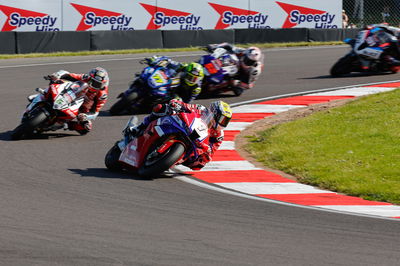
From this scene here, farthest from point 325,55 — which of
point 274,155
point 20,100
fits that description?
point 274,155

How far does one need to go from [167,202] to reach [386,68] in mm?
13137

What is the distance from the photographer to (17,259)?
5.63 metres

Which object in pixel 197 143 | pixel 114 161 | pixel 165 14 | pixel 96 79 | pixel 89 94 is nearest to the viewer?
pixel 197 143

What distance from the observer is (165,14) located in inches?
990

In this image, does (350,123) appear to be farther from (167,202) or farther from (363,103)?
(167,202)

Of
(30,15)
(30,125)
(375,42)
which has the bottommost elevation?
(30,15)

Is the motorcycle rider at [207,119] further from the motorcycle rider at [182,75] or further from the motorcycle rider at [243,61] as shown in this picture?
the motorcycle rider at [243,61]

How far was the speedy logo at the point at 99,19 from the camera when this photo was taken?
23828mm

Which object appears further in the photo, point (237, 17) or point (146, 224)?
point (237, 17)

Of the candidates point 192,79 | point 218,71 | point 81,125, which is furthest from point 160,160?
point 218,71

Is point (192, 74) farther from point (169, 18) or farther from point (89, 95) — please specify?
point (169, 18)

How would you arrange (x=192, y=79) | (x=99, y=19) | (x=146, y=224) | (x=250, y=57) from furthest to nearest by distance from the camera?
(x=99, y=19) < (x=250, y=57) < (x=192, y=79) < (x=146, y=224)

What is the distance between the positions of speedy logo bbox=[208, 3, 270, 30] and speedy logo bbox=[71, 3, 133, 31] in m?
3.15

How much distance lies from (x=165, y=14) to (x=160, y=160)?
1695 centimetres
